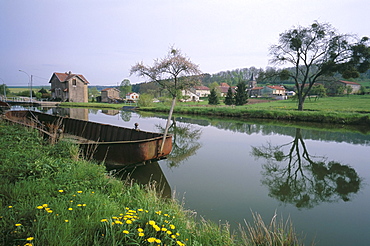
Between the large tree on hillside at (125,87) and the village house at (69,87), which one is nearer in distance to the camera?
the village house at (69,87)

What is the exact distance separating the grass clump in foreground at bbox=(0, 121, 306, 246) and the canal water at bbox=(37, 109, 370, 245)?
114 cm

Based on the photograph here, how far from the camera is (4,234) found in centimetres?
229

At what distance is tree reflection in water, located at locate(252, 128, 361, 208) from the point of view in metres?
5.70

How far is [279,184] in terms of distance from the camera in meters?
6.60

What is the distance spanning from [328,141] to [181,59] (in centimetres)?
2416

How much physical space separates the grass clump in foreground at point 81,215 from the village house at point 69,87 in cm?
5286

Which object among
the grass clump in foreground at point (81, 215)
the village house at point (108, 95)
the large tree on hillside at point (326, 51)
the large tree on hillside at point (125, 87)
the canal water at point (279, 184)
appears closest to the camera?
the grass clump in foreground at point (81, 215)

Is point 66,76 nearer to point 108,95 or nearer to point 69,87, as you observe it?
point 69,87

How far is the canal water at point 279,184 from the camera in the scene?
4.47 meters

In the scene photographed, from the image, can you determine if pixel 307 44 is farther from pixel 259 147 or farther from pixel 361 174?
pixel 361 174

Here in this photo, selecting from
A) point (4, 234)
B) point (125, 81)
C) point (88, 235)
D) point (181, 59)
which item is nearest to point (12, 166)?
point (4, 234)

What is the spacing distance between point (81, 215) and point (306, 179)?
633cm

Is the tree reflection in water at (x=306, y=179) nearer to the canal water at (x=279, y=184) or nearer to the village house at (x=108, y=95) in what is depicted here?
the canal water at (x=279, y=184)

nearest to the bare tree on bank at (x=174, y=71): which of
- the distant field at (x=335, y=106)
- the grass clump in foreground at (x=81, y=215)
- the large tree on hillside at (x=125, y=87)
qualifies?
the distant field at (x=335, y=106)
